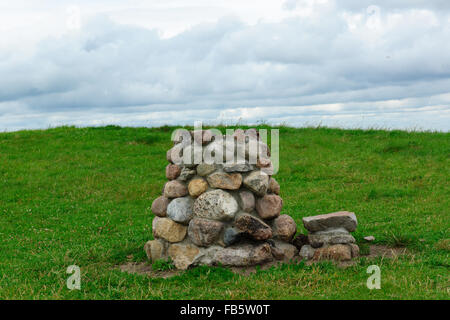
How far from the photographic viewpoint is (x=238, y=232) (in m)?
9.49

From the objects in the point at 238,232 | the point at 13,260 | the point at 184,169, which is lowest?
the point at 13,260

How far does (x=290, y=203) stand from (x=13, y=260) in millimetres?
8901

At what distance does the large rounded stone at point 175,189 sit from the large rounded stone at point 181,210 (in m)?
0.11

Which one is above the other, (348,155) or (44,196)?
(348,155)

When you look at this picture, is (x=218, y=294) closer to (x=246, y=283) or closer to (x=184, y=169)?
(x=246, y=283)

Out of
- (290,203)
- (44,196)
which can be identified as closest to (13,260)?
(44,196)

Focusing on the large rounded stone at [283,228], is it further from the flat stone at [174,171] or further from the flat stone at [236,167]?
the flat stone at [174,171]

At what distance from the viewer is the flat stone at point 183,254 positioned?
31.4 ft

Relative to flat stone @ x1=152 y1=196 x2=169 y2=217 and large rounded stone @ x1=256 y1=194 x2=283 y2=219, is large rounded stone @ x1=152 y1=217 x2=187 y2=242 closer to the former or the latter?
flat stone @ x1=152 y1=196 x2=169 y2=217

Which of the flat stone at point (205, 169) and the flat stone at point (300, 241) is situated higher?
the flat stone at point (205, 169)

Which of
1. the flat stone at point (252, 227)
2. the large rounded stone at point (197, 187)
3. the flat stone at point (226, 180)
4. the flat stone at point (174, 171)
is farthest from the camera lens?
the flat stone at point (174, 171)

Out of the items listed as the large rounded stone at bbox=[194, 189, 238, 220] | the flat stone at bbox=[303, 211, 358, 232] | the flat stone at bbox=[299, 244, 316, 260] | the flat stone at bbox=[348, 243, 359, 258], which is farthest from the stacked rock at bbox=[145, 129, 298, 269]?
the flat stone at bbox=[348, 243, 359, 258]

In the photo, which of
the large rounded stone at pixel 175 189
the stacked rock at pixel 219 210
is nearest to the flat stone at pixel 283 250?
the stacked rock at pixel 219 210

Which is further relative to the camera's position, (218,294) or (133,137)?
(133,137)
